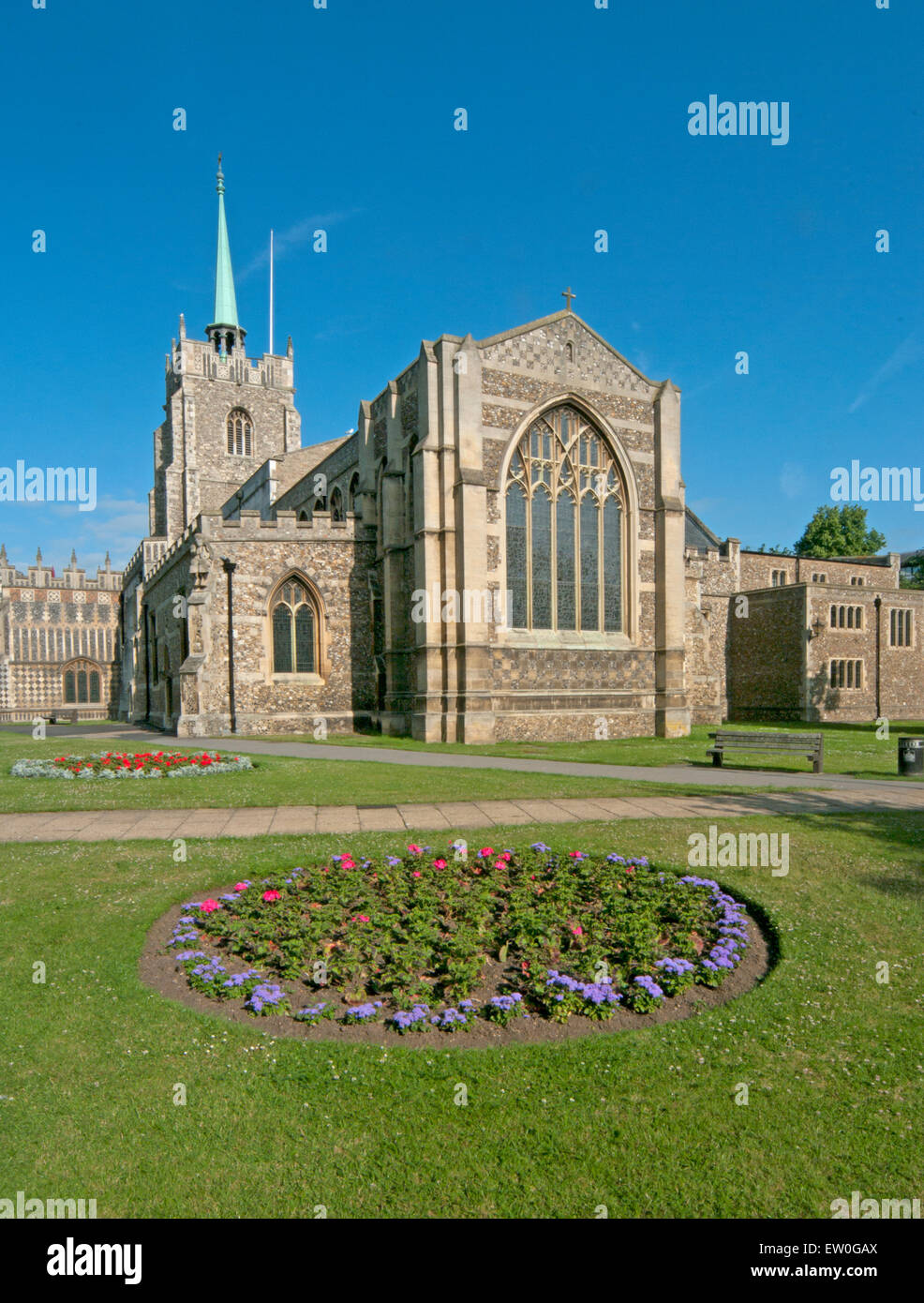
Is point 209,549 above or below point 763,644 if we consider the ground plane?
above

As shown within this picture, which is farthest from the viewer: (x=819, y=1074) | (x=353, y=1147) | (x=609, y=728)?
(x=609, y=728)

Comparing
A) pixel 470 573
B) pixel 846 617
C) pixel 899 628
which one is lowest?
pixel 899 628

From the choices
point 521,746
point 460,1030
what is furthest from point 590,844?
point 521,746

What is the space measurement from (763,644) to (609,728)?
1974 cm

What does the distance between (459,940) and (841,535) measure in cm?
6993

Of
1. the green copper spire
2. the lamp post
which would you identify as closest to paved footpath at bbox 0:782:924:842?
the lamp post

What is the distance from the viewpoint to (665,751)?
20.4m

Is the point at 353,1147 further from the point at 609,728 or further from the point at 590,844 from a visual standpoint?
the point at 609,728

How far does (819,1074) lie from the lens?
4.14 m

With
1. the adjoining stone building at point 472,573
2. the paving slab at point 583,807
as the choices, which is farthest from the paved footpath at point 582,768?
the adjoining stone building at point 472,573

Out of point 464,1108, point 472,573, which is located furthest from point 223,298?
point 464,1108

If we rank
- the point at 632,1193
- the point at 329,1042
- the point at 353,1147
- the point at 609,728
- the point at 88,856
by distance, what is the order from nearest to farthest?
1. the point at 632,1193
2. the point at 353,1147
3. the point at 329,1042
4. the point at 88,856
5. the point at 609,728

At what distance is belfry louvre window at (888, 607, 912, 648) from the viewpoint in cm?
4209

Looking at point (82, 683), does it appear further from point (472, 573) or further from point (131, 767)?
point (131, 767)
